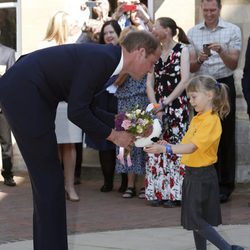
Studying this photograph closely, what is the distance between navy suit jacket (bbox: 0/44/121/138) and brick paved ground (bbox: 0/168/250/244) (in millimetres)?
2023

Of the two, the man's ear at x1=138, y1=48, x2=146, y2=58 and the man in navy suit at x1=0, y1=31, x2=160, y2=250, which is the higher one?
the man's ear at x1=138, y1=48, x2=146, y2=58

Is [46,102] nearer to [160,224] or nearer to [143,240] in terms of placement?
[143,240]

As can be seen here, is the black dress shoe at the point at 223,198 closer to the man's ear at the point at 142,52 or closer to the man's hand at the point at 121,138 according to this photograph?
the man's hand at the point at 121,138

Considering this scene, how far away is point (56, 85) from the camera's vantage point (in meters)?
5.29

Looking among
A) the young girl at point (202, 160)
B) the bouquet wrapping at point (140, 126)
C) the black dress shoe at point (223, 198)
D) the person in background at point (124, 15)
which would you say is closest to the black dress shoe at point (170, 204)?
the black dress shoe at point (223, 198)

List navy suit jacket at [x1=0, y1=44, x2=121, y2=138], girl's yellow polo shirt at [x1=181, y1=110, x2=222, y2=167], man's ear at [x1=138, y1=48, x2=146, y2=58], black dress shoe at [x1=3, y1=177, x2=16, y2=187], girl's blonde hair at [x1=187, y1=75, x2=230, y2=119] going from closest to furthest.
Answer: navy suit jacket at [x1=0, y1=44, x2=121, y2=138] < man's ear at [x1=138, y1=48, x2=146, y2=58] < girl's yellow polo shirt at [x1=181, y1=110, x2=222, y2=167] < girl's blonde hair at [x1=187, y1=75, x2=230, y2=119] < black dress shoe at [x1=3, y1=177, x2=16, y2=187]

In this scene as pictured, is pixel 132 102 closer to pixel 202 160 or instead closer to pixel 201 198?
pixel 202 160

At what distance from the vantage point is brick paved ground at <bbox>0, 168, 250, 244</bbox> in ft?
25.3

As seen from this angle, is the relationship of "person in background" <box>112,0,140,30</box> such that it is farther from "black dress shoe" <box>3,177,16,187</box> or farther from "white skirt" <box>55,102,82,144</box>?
"black dress shoe" <box>3,177,16,187</box>

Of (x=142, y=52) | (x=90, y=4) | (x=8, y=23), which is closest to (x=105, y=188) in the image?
(x=90, y=4)

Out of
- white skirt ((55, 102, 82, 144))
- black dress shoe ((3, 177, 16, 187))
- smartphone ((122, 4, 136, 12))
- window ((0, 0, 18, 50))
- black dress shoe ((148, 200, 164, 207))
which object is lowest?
black dress shoe ((3, 177, 16, 187))

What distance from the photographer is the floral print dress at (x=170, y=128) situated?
8.91 metres

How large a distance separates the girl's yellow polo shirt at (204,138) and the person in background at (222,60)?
258cm

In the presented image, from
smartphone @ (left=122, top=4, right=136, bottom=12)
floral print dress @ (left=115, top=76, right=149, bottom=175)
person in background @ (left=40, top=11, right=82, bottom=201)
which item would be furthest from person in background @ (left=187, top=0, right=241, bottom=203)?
person in background @ (left=40, top=11, right=82, bottom=201)
